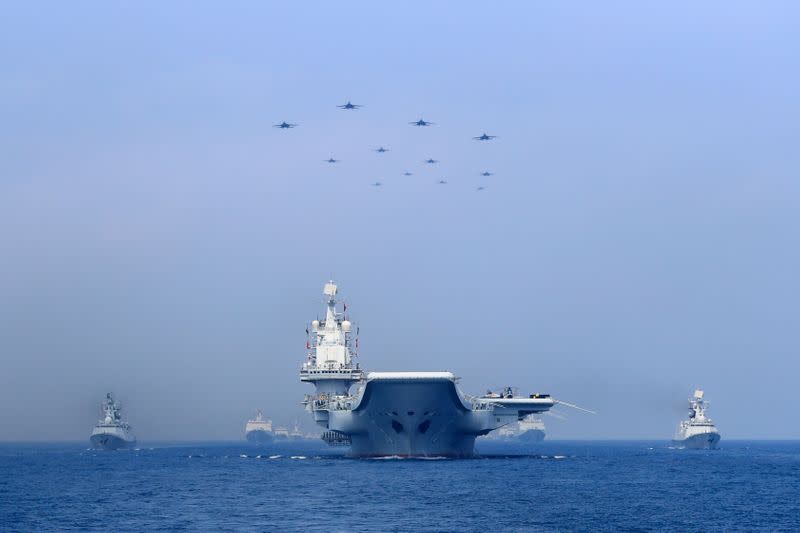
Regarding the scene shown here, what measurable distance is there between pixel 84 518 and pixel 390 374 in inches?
1250

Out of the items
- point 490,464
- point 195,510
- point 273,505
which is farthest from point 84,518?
point 490,464

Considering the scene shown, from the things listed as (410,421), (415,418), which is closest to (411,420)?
(410,421)

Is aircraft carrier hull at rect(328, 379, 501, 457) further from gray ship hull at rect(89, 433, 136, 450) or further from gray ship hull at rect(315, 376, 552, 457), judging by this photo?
gray ship hull at rect(89, 433, 136, 450)

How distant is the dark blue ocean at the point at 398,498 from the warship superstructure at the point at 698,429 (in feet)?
169

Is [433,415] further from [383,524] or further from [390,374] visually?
[383,524]

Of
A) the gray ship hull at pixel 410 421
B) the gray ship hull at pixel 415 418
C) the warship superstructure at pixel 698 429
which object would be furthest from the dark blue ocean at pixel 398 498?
the warship superstructure at pixel 698 429

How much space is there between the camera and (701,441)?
519ft

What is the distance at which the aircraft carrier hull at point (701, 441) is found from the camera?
156875 millimetres

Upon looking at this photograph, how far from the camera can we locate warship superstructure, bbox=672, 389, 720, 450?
153 metres

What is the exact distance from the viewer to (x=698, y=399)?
152 metres

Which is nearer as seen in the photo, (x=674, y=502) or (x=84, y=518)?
(x=84, y=518)

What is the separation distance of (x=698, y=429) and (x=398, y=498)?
335 feet

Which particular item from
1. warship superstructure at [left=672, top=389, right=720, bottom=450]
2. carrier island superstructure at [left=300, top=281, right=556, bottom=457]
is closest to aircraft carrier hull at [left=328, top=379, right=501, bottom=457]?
carrier island superstructure at [left=300, top=281, right=556, bottom=457]

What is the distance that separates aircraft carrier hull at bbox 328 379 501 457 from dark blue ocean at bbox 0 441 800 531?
1.54 meters
